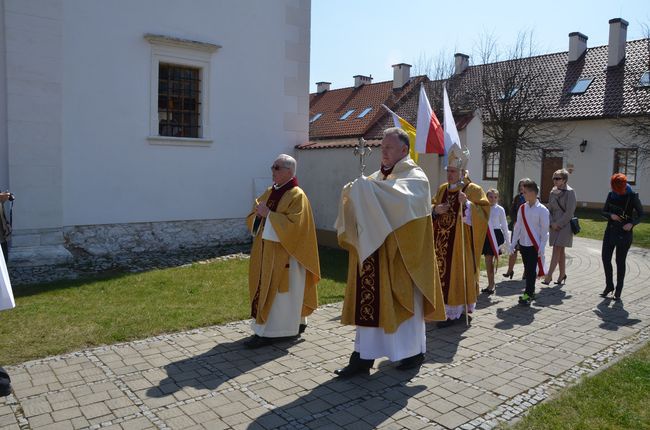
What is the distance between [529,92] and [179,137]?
1713 cm

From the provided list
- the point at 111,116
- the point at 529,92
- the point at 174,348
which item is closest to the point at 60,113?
the point at 111,116

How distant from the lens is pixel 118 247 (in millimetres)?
10523

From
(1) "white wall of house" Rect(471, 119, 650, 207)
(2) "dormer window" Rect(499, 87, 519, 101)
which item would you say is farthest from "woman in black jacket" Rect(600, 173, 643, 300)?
(1) "white wall of house" Rect(471, 119, 650, 207)

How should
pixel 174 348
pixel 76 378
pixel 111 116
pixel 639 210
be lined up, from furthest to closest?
1. pixel 111 116
2. pixel 639 210
3. pixel 174 348
4. pixel 76 378

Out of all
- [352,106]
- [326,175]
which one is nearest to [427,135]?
[326,175]

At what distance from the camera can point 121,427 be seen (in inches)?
149

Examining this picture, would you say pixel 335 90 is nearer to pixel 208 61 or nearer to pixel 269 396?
pixel 208 61

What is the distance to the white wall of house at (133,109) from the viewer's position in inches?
368

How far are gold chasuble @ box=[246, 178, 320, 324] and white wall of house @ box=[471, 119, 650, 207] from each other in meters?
22.9

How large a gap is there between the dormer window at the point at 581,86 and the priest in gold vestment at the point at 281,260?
24.6m

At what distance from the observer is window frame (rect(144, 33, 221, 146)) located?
1073 cm

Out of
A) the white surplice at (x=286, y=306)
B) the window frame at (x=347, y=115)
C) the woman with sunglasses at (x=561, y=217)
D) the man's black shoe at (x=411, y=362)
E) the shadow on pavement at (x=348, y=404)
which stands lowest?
the shadow on pavement at (x=348, y=404)

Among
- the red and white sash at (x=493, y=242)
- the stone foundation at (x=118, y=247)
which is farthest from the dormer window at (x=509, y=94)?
the red and white sash at (x=493, y=242)

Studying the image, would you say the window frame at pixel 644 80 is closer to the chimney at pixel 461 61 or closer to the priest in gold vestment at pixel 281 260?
the chimney at pixel 461 61
